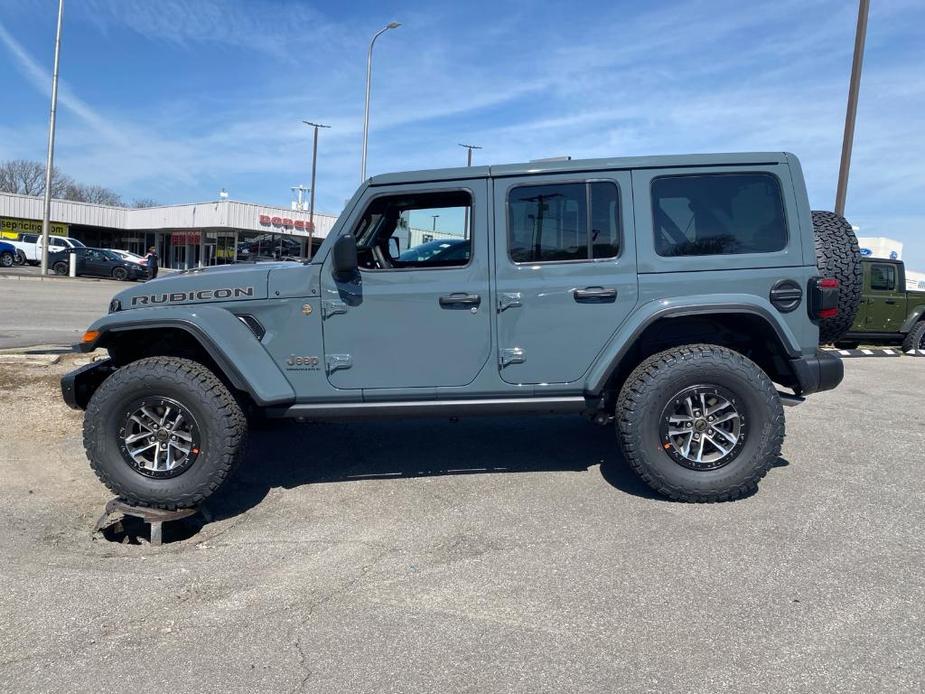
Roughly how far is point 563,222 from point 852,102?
11594mm

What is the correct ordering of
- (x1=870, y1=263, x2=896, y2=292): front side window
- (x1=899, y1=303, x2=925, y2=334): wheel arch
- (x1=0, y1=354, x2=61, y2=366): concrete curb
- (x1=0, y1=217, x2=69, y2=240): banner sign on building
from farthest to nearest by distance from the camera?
(x1=0, y1=217, x2=69, y2=240): banner sign on building, (x1=899, y1=303, x2=925, y2=334): wheel arch, (x1=870, y1=263, x2=896, y2=292): front side window, (x1=0, y1=354, x2=61, y2=366): concrete curb

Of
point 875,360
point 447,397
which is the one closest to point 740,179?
point 447,397

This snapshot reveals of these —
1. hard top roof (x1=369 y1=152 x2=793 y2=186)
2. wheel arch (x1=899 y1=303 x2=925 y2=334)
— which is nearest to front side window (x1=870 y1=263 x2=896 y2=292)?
wheel arch (x1=899 y1=303 x2=925 y2=334)

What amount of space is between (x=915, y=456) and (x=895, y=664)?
331 centimetres

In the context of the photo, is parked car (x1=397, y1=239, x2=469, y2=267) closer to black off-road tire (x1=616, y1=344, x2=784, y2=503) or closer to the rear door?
black off-road tire (x1=616, y1=344, x2=784, y2=503)

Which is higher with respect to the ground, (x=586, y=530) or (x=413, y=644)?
(x=586, y=530)

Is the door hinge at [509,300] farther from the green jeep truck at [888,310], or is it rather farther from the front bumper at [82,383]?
the green jeep truck at [888,310]

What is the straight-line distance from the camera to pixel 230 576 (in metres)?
3.39

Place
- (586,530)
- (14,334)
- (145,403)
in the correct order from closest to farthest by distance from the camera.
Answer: (586,530) < (145,403) < (14,334)

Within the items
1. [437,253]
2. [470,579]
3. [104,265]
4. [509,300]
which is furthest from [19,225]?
[470,579]

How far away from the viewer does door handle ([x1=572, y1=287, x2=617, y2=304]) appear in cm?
414

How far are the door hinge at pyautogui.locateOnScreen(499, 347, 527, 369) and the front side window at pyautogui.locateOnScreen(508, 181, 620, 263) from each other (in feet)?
1.84

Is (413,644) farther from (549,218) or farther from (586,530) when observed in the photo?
(549,218)

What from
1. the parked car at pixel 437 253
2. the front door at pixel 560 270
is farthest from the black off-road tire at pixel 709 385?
the parked car at pixel 437 253
